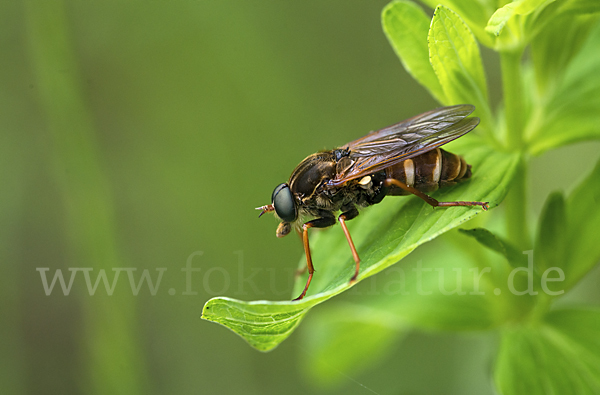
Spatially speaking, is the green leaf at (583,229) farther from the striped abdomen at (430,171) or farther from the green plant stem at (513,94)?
the striped abdomen at (430,171)

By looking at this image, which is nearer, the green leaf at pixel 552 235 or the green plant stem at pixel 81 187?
the green leaf at pixel 552 235

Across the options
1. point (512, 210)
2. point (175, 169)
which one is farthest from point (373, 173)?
point (175, 169)

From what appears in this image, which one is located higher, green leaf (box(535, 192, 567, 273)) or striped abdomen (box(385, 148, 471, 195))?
striped abdomen (box(385, 148, 471, 195))

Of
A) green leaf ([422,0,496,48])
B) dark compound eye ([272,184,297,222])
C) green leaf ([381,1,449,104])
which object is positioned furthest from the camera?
dark compound eye ([272,184,297,222])

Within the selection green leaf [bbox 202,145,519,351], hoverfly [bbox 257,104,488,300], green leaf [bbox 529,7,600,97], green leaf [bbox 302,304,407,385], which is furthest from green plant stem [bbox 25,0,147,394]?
green leaf [bbox 529,7,600,97]

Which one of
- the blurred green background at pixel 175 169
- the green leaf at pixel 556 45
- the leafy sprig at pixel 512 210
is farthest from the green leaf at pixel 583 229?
the blurred green background at pixel 175 169

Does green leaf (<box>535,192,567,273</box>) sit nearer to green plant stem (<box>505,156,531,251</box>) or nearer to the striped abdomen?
green plant stem (<box>505,156,531,251</box>)

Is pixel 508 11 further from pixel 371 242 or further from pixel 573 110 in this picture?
pixel 371 242
